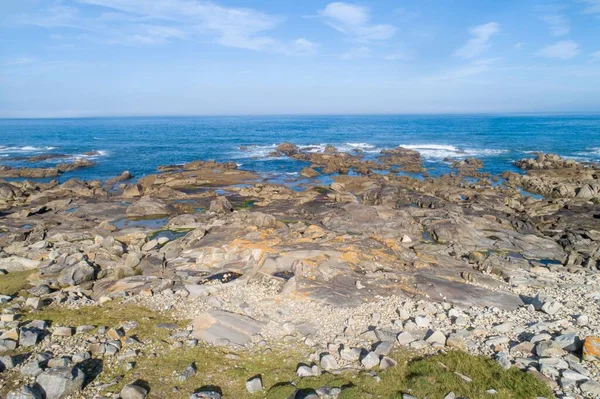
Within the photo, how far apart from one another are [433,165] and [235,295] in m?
60.7

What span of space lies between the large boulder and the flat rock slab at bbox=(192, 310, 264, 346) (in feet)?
79.6

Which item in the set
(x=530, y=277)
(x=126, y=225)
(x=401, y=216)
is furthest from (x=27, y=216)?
(x=530, y=277)

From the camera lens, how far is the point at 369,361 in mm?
13453

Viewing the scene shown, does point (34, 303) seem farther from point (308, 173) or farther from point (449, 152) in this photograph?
point (449, 152)

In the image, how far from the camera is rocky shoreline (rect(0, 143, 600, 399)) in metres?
13.5

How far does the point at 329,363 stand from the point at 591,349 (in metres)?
8.79

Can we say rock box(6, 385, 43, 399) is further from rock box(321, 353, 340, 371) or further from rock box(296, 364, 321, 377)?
rock box(321, 353, 340, 371)

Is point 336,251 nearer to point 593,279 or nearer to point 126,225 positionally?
point 593,279

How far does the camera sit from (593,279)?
22.2m

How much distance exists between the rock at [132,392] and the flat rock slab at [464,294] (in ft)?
44.4

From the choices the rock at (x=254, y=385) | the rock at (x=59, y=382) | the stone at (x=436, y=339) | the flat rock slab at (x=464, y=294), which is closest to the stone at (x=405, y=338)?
the stone at (x=436, y=339)

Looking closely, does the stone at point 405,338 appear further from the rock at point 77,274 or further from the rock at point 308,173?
the rock at point 308,173

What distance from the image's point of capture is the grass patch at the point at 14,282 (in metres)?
20.0

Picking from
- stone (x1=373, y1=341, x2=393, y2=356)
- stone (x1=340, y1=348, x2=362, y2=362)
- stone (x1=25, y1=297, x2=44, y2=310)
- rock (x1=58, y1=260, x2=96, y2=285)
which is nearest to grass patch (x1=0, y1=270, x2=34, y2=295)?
rock (x1=58, y1=260, x2=96, y2=285)
